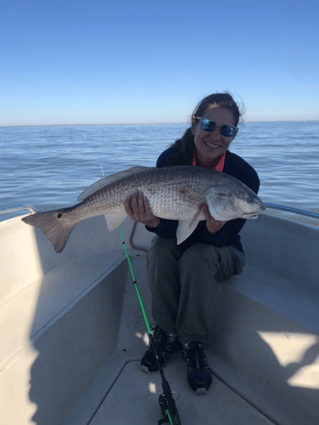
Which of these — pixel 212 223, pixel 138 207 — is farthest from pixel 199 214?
pixel 138 207

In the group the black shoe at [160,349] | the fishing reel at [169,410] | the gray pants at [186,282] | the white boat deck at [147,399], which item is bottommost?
the white boat deck at [147,399]

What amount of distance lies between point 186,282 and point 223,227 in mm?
634

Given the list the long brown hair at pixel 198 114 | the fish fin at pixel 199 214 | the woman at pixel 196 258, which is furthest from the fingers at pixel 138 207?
the long brown hair at pixel 198 114

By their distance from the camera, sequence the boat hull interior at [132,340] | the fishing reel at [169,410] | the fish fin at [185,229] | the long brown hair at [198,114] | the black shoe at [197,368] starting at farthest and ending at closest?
1. the long brown hair at [198,114]
2. the fish fin at [185,229]
3. the black shoe at [197,368]
4. the boat hull interior at [132,340]
5. the fishing reel at [169,410]

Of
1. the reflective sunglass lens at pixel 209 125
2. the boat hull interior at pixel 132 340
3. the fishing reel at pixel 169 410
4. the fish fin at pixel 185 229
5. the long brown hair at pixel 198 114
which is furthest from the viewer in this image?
the long brown hair at pixel 198 114

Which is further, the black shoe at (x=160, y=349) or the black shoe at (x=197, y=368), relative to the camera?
the black shoe at (x=160, y=349)

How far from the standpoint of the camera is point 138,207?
2.50 m

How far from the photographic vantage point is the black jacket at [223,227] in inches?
102

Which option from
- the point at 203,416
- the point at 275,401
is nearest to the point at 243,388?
the point at 275,401

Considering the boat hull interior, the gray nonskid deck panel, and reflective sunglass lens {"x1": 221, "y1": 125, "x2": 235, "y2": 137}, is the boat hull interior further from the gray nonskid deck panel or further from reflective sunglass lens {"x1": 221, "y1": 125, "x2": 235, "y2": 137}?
reflective sunglass lens {"x1": 221, "y1": 125, "x2": 235, "y2": 137}

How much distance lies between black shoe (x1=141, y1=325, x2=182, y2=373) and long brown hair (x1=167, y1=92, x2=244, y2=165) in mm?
1668

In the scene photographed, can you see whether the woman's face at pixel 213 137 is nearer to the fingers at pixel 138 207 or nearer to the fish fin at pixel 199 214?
the fish fin at pixel 199 214

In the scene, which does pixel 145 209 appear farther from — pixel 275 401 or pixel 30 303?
pixel 275 401

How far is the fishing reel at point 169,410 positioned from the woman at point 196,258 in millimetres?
354
